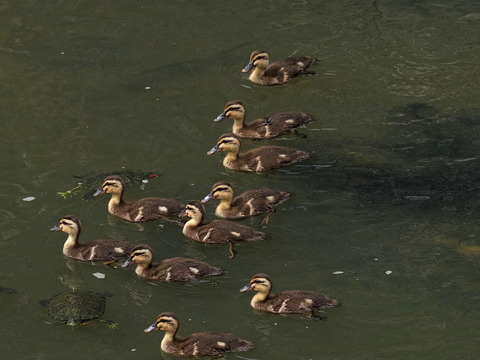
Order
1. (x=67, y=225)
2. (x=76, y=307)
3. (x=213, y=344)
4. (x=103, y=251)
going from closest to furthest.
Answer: (x=213, y=344) < (x=76, y=307) < (x=103, y=251) < (x=67, y=225)

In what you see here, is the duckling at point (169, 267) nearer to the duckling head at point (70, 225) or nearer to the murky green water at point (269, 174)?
the murky green water at point (269, 174)

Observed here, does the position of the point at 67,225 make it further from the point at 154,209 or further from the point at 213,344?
the point at 213,344

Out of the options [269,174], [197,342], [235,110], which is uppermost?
[235,110]

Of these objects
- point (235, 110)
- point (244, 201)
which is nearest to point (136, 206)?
point (244, 201)

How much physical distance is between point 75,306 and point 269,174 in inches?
125

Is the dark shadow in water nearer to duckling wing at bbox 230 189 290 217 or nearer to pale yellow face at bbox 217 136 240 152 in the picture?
duckling wing at bbox 230 189 290 217

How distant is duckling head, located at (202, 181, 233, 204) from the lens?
38.8ft

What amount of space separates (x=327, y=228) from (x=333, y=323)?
1.64 metres

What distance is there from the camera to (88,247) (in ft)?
36.7

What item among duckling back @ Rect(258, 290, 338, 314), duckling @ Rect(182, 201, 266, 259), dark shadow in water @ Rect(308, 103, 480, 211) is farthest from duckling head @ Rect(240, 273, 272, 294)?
dark shadow in water @ Rect(308, 103, 480, 211)

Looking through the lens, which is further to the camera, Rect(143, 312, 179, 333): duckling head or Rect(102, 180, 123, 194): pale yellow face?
Rect(102, 180, 123, 194): pale yellow face

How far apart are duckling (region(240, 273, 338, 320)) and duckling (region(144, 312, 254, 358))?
607 millimetres

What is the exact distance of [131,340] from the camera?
32.8 feet

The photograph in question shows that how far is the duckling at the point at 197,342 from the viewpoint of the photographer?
9688mm
